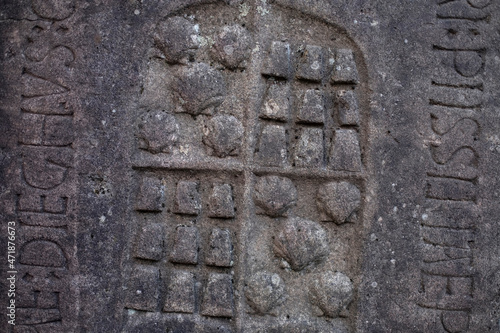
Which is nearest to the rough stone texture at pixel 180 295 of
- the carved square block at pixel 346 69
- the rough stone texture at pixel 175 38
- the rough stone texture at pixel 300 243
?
the rough stone texture at pixel 300 243

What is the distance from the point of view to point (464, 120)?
2.70m

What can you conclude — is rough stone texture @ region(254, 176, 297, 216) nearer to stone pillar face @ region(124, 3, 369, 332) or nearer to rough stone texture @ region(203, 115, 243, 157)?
stone pillar face @ region(124, 3, 369, 332)

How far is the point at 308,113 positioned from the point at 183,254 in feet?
2.82

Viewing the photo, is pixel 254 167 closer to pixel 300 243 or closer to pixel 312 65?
pixel 300 243

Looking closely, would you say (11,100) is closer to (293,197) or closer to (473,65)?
(293,197)

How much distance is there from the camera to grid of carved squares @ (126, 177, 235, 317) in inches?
103

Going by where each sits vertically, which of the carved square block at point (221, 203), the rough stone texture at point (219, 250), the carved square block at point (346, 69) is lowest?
the rough stone texture at point (219, 250)

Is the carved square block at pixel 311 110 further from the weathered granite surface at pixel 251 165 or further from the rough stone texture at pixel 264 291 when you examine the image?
the rough stone texture at pixel 264 291

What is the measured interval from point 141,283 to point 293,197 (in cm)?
79

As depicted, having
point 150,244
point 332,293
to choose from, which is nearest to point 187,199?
point 150,244

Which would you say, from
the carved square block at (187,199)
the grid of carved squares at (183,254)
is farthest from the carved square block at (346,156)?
the carved square block at (187,199)

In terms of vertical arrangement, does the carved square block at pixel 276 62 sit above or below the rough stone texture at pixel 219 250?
above

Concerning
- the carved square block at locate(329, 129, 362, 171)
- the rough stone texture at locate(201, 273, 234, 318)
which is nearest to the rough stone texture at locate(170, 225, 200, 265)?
the rough stone texture at locate(201, 273, 234, 318)

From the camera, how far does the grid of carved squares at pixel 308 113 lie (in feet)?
8.75
